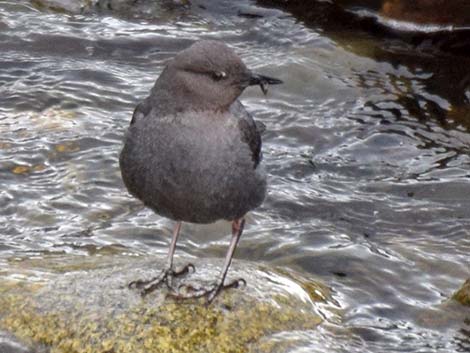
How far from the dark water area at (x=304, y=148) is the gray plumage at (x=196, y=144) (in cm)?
80

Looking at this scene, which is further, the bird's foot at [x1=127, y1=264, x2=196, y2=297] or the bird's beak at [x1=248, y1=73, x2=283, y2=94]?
the bird's foot at [x1=127, y1=264, x2=196, y2=297]

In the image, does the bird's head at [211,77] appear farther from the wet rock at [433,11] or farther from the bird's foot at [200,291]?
the wet rock at [433,11]

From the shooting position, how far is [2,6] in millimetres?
9641

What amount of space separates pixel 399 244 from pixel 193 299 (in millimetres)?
2012

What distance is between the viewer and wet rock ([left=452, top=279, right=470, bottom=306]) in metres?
5.52

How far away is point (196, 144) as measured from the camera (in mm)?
4637

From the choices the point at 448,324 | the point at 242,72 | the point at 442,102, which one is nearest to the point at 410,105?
the point at 442,102

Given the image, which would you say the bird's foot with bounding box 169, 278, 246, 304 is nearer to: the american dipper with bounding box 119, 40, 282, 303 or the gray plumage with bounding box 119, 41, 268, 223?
the american dipper with bounding box 119, 40, 282, 303

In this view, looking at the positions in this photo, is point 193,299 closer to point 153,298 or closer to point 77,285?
point 153,298

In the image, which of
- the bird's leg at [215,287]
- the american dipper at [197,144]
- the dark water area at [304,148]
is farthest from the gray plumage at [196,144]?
the dark water area at [304,148]

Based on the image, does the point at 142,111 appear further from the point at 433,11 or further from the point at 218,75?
the point at 433,11

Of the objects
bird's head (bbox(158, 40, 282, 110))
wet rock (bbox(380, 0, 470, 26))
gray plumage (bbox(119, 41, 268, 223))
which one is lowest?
wet rock (bbox(380, 0, 470, 26))

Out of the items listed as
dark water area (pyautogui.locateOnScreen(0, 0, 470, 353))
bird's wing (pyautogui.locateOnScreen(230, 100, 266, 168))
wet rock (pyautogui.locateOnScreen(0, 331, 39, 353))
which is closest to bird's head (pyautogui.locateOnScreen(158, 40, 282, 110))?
bird's wing (pyautogui.locateOnScreen(230, 100, 266, 168))

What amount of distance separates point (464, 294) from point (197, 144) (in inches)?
69.8
